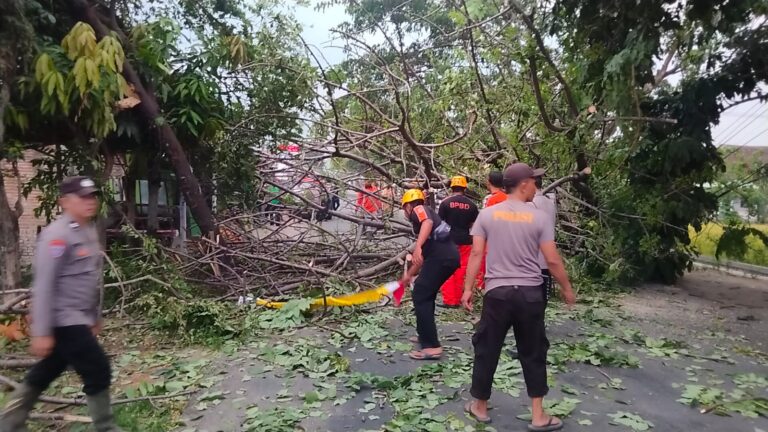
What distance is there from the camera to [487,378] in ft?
11.8

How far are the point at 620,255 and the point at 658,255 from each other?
1.82 ft

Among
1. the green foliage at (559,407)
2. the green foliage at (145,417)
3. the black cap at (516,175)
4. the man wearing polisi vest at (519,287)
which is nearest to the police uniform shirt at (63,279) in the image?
the green foliage at (145,417)

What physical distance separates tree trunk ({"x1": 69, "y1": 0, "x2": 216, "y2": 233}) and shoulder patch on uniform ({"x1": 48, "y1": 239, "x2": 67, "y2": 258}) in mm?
3922

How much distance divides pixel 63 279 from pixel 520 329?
8.54 ft

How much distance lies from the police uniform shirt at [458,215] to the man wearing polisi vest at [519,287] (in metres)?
2.42

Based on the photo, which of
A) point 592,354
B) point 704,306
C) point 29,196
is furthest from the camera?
point 29,196

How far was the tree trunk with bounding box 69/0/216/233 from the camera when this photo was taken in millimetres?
6398

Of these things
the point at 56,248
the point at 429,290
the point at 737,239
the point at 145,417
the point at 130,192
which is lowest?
the point at 145,417

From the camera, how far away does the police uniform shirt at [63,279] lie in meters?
3.01

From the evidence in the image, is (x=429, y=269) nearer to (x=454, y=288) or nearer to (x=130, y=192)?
(x=454, y=288)

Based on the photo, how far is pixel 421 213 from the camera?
194 inches

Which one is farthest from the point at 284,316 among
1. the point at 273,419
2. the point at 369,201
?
the point at 369,201

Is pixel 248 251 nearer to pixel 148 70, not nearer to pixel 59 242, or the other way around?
pixel 148 70

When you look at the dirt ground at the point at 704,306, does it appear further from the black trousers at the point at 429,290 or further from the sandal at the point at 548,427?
the sandal at the point at 548,427
